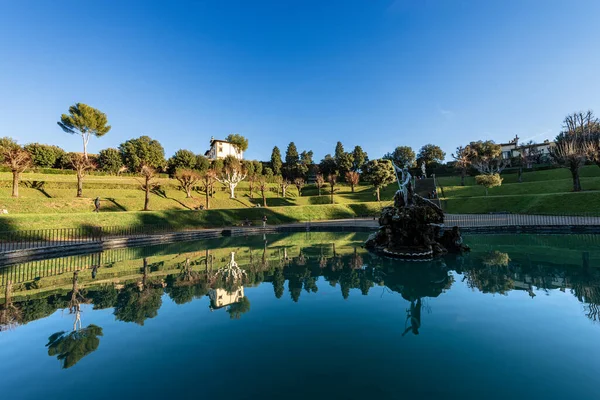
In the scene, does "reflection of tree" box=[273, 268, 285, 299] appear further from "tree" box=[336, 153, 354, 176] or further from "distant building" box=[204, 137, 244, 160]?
"distant building" box=[204, 137, 244, 160]

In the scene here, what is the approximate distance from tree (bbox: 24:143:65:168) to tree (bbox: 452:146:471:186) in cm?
8181

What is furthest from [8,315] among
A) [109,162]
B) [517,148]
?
[517,148]

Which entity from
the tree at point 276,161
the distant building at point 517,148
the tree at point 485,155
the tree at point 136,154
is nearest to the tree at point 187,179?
the tree at point 136,154

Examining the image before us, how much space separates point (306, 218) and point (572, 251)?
2852 cm

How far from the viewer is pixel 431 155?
78.9 m

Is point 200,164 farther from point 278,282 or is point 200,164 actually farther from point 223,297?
point 223,297

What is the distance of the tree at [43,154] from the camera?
1906 inches

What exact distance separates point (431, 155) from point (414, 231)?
7131cm

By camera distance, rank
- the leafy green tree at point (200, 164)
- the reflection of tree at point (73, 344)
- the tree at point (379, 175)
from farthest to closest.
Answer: the leafy green tree at point (200, 164) < the tree at point (379, 175) < the reflection of tree at point (73, 344)

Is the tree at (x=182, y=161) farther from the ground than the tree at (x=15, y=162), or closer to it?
farther from the ground

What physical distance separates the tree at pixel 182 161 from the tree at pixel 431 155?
63.8 m

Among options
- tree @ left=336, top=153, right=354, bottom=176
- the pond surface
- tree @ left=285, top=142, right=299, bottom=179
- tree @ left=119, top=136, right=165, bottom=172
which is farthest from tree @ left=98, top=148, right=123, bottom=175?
tree @ left=336, top=153, right=354, bottom=176

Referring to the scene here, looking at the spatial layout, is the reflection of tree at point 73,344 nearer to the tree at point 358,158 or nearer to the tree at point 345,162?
the tree at point 345,162

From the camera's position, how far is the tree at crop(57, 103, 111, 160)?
53.3m
